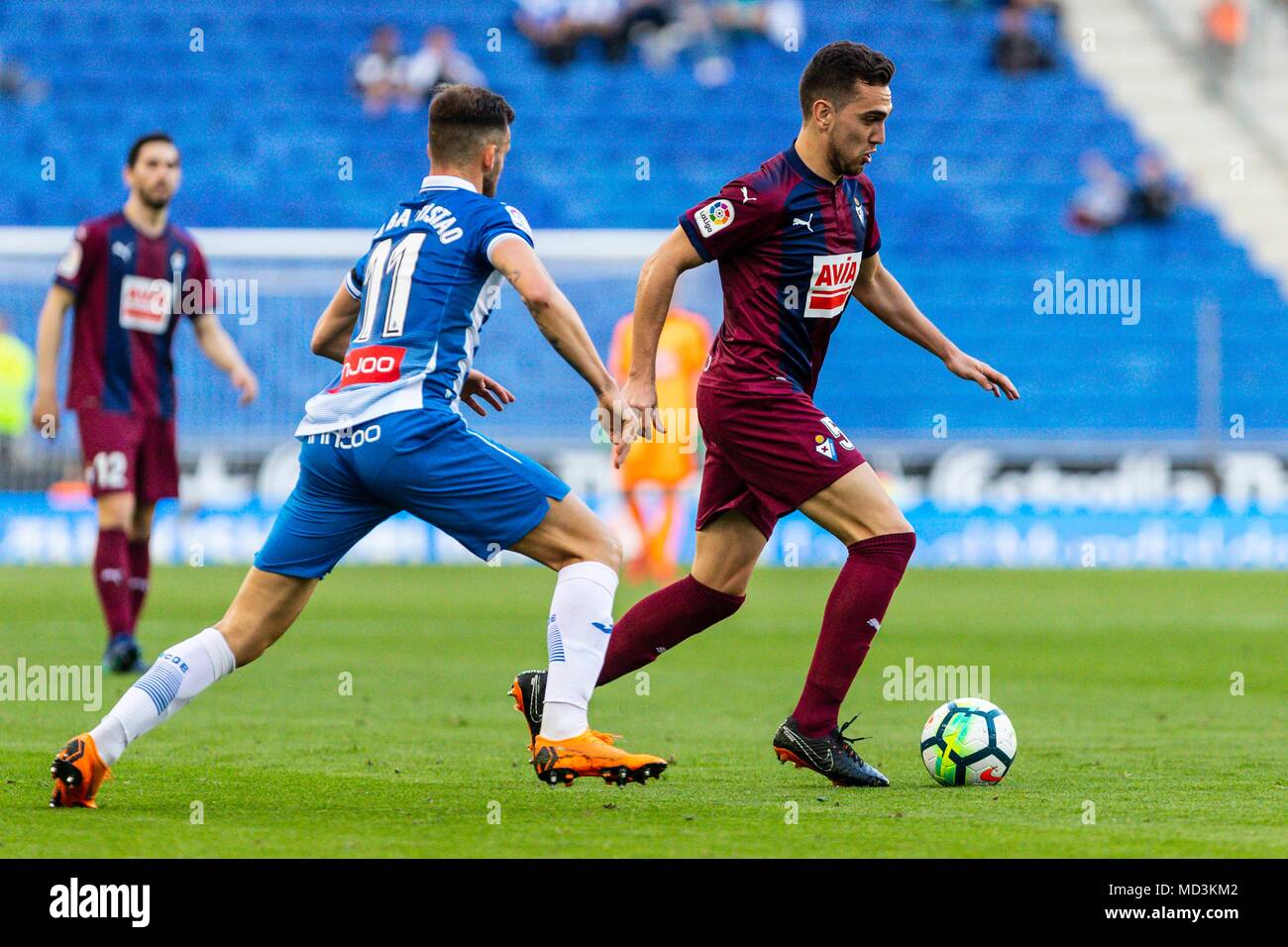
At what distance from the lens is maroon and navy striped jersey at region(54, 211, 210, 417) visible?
1061 centimetres

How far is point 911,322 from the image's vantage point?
7.39m

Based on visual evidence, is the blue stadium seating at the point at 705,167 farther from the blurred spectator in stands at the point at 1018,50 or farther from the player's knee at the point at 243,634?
the player's knee at the point at 243,634

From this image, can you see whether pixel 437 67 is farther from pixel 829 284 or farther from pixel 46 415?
pixel 829 284

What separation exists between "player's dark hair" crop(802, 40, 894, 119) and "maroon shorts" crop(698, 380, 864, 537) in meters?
1.00

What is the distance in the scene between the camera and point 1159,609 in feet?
50.8

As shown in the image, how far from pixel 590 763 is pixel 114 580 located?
5.16 m

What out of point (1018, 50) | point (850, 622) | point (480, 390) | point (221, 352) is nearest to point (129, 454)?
point (221, 352)

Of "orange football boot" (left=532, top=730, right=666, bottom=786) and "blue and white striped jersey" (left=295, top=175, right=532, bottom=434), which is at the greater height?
"blue and white striped jersey" (left=295, top=175, right=532, bottom=434)

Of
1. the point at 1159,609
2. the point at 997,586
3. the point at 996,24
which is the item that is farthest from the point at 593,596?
the point at 996,24

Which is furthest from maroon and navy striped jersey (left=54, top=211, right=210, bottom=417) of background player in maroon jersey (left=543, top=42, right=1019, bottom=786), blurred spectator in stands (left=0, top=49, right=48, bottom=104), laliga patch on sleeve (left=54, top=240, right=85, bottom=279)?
blurred spectator in stands (left=0, top=49, right=48, bottom=104)

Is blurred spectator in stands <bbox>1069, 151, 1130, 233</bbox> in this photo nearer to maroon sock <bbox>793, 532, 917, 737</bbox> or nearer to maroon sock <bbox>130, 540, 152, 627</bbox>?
maroon sock <bbox>130, 540, 152, 627</bbox>

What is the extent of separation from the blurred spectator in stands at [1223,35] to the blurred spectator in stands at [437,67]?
10.7m

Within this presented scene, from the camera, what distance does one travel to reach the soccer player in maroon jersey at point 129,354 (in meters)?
10.4
